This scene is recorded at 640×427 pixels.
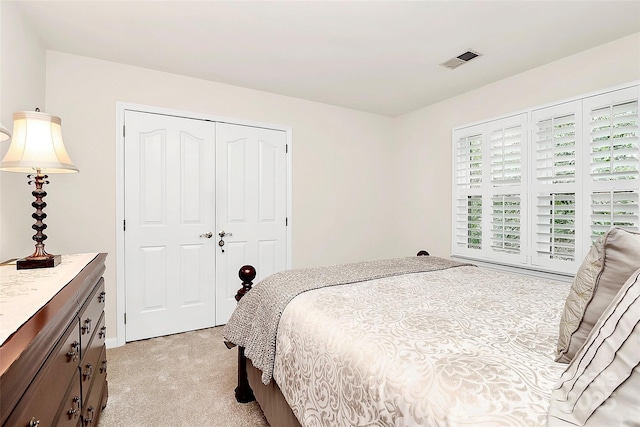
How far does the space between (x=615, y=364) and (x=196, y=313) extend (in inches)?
126

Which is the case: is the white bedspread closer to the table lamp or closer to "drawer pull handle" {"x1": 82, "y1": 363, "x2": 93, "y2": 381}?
"drawer pull handle" {"x1": 82, "y1": 363, "x2": 93, "y2": 381}

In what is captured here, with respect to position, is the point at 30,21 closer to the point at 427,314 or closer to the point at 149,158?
the point at 149,158

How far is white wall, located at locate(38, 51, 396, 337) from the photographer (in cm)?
264

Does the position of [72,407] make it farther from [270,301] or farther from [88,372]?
[270,301]

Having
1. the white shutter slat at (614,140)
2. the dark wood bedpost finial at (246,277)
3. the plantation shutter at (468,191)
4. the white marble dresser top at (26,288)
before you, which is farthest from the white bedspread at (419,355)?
the plantation shutter at (468,191)

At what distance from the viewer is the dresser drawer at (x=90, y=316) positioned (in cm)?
131

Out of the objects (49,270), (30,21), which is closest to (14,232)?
(49,270)

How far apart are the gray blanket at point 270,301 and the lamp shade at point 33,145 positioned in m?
1.20

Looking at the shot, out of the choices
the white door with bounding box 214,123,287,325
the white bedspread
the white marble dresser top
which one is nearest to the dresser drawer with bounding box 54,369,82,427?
the white marble dresser top

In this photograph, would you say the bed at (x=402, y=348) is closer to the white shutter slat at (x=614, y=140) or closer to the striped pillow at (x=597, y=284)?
the striped pillow at (x=597, y=284)

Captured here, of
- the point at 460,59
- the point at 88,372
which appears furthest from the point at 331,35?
the point at 88,372

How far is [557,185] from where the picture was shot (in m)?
2.71

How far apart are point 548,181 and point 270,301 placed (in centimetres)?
261

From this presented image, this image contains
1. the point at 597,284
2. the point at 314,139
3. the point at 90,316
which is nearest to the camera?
the point at 597,284
